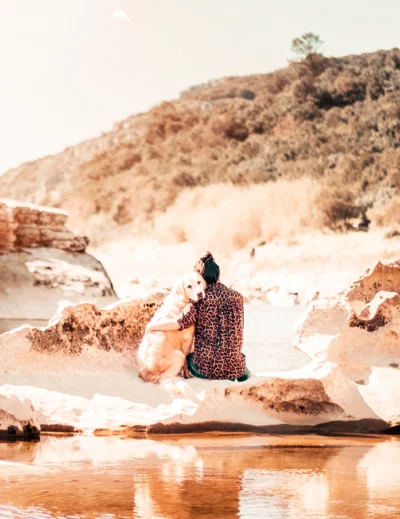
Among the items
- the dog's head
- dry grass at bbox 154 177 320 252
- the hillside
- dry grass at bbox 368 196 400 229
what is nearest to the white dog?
the dog's head

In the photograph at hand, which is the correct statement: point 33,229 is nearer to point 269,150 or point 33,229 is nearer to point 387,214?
point 387,214

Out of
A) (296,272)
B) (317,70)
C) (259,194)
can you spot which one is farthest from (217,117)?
(296,272)

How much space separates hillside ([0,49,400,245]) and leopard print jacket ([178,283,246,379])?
1918 centimetres

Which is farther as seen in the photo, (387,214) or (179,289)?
(387,214)

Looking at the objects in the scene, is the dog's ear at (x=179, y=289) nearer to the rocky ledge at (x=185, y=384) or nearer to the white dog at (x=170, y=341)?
the white dog at (x=170, y=341)

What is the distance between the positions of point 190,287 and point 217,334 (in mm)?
334

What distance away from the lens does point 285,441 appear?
5.41 metres

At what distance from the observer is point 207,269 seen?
6.36 meters

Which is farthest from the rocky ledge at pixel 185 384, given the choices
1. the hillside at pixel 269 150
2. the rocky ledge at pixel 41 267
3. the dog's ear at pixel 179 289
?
the hillside at pixel 269 150

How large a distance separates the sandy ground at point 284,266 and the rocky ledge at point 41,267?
14.2 ft

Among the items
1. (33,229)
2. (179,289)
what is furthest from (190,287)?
(33,229)

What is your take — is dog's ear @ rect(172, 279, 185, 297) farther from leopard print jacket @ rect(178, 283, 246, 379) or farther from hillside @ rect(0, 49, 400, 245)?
hillside @ rect(0, 49, 400, 245)

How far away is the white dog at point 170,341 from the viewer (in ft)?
19.9

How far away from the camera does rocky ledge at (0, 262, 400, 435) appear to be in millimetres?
5656
